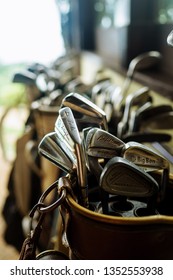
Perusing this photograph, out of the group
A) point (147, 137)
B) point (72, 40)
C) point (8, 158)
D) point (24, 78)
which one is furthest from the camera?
point (72, 40)

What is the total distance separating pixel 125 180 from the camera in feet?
1.58

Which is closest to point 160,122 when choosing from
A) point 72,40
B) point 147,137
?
point 147,137

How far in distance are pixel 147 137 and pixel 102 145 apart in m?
0.34

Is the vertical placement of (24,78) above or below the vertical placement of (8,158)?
above

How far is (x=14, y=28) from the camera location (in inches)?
134

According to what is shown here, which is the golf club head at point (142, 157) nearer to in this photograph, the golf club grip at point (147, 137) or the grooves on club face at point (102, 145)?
the grooves on club face at point (102, 145)

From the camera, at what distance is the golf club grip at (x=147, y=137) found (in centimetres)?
79

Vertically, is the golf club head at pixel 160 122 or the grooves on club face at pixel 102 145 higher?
the grooves on club face at pixel 102 145

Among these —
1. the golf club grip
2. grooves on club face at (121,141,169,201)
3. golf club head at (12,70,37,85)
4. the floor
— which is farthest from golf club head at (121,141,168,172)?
the floor

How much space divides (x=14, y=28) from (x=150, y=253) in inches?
133

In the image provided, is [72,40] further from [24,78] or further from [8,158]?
[24,78]

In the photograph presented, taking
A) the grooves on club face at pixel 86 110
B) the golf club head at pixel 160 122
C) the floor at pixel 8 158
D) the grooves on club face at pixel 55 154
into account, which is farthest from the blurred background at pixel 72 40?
the grooves on club face at pixel 55 154

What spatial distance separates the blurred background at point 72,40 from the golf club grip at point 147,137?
0.42 meters

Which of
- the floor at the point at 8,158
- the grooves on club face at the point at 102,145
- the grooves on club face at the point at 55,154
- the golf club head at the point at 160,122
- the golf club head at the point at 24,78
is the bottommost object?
the floor at the point at 8,158
